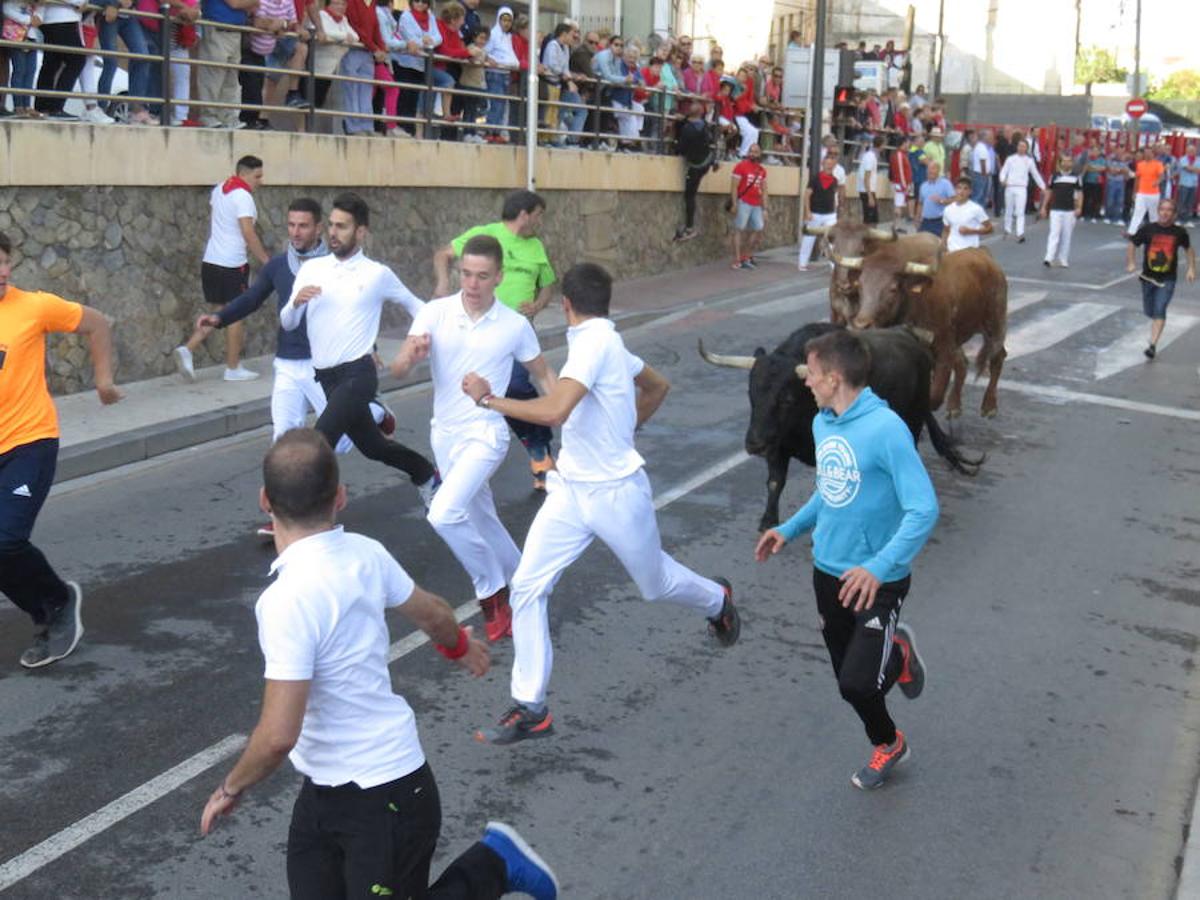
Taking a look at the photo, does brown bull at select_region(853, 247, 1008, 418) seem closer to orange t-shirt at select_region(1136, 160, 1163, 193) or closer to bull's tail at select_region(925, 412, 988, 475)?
bull's tail at select_region(925, 412, 988, 475)

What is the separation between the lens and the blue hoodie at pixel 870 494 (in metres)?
5.26

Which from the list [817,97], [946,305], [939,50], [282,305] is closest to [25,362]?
[282,305]

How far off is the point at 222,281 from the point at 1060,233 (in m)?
17.2

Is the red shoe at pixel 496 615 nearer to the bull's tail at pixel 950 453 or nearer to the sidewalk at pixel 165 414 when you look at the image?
the sidewalk at pixel 165 414

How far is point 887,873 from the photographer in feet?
16.8

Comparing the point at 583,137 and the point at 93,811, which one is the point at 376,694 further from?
the point at 583,137

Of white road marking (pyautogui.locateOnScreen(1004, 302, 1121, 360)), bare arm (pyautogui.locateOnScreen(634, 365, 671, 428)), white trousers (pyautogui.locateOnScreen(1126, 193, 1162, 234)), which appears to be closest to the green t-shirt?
bare arm (pyautogui.locateOnScreen(634, 365, 671, 428))

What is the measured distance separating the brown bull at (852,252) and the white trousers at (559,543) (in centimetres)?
663

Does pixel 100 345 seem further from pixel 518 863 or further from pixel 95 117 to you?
pixel 95 117

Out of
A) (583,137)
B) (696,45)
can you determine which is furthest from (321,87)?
(696,45)

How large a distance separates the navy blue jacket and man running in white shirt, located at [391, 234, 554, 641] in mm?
1874

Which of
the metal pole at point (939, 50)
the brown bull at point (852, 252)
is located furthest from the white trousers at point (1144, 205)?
the metal pole at point (939, 50)

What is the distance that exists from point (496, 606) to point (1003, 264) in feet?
69.2

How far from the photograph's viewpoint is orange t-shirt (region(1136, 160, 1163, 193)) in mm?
28808
